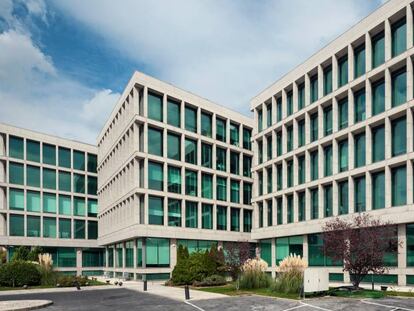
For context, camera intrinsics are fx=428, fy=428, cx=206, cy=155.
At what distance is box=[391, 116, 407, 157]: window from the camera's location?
3450 centimetres

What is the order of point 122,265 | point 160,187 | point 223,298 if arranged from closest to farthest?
point 223,298 < point 160,187 < point 122,265

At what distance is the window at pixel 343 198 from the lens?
3966 cm

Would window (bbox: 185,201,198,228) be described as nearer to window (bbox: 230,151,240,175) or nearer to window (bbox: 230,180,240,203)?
window (bbox: 230,180,240,203)

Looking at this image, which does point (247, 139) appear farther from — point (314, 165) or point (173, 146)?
point (314, 165)

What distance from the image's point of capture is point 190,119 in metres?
52.8

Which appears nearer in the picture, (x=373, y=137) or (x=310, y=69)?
(x=373, y=137)

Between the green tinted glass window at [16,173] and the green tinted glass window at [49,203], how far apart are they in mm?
4478

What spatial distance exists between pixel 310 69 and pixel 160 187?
20790mm

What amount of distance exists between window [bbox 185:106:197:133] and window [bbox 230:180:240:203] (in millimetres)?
9640

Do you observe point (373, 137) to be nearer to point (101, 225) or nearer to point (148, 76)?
point (148, 76)

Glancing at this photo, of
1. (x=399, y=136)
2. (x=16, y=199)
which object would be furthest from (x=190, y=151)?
(x=16, y=199)

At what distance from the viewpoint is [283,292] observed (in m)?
27.0

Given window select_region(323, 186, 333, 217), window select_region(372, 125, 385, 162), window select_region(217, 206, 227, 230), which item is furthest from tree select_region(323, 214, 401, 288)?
window select_region(217, 206, 227, 230)

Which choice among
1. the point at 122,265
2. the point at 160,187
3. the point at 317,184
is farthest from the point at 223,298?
the point at 122,265
